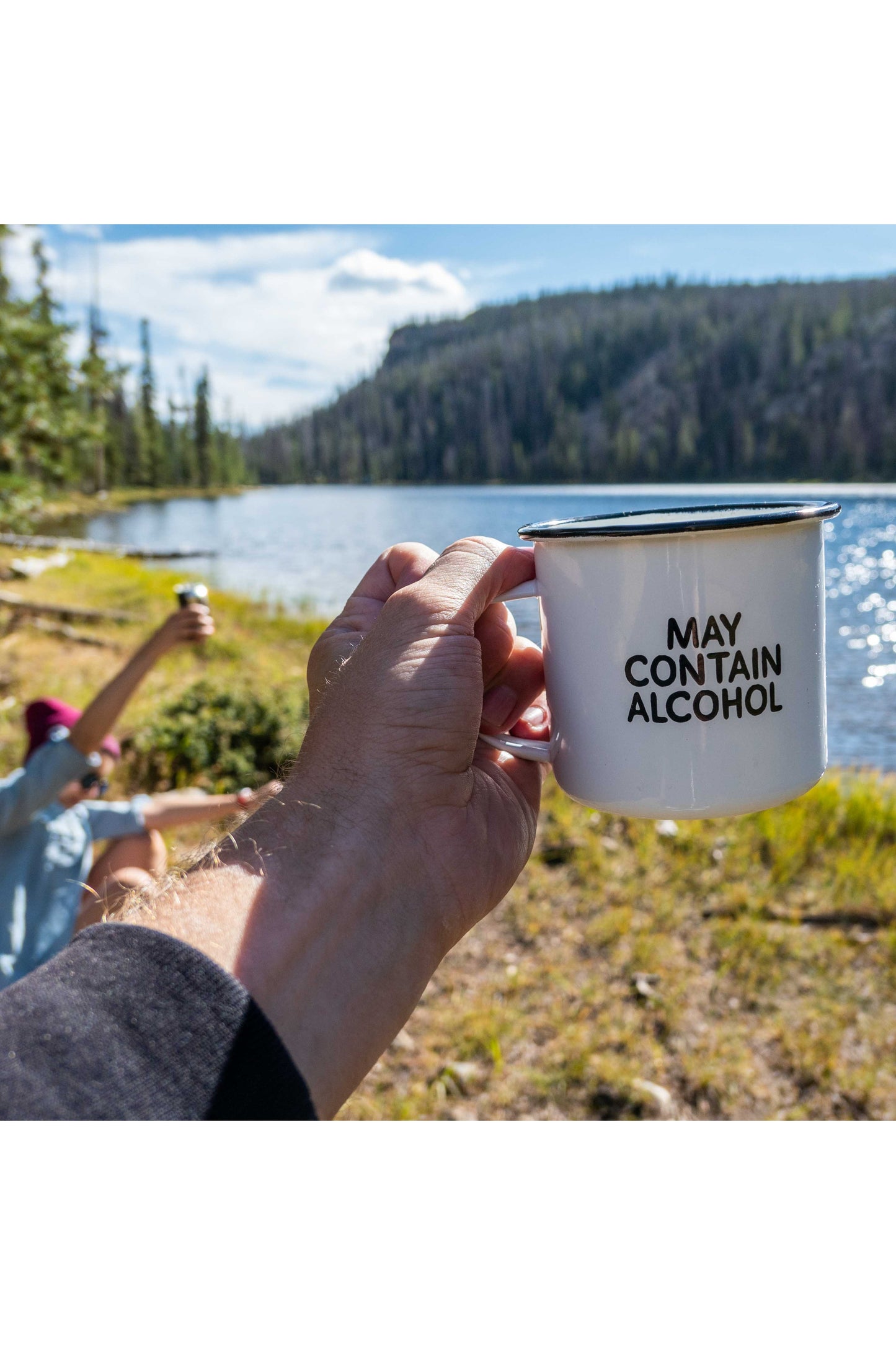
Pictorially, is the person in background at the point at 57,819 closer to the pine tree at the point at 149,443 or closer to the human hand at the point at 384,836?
the human hand at the point at 384,836

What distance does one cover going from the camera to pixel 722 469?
49.4 m

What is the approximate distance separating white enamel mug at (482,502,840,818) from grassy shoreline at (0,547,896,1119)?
7.61 feet

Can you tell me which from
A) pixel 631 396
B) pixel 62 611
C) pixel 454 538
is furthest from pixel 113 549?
pixel 631 396

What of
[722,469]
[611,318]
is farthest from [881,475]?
[611,318]

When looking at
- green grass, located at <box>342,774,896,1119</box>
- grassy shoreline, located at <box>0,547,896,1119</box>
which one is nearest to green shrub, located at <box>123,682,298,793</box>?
grassy shoreline, located at <box>0,547,896,1119</box>

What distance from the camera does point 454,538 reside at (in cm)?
1207

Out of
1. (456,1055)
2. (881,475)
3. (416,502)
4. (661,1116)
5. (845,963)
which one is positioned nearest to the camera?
(661,1116)

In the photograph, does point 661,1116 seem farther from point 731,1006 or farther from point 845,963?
point 845,963

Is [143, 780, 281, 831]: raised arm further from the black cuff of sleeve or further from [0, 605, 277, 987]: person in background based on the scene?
the black cuff of sleeve

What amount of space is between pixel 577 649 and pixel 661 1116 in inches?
97.8

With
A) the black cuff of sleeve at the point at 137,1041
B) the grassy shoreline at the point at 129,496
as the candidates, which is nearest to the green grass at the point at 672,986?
the black cuff of sleeve at the point at 137,1041

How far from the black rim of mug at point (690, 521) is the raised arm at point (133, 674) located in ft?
7.48

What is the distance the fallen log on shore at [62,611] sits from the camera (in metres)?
10.9

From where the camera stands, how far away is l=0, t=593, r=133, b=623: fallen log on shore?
35.7ft
